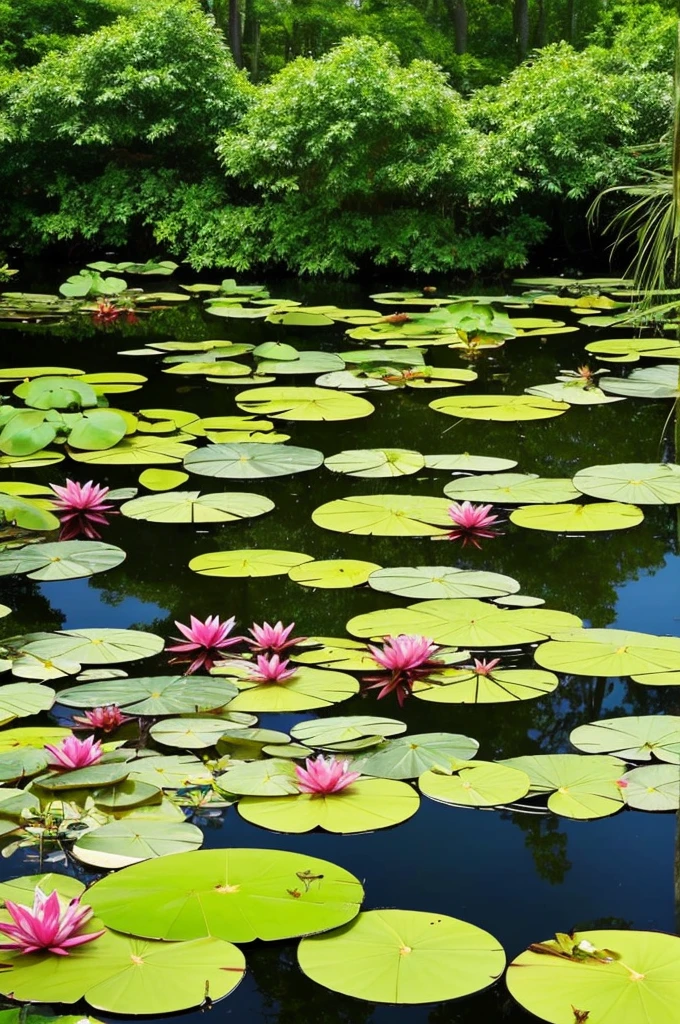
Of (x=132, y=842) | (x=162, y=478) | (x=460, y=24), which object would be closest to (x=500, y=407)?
(x=162, y=478)

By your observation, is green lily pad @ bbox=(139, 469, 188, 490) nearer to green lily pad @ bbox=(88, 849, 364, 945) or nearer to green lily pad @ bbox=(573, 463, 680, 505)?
green lily pad @ bbox=(573, 463, 680, 505)

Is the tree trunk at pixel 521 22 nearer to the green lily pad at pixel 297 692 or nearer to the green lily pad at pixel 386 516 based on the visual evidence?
the green lily pad at pixel 386 516

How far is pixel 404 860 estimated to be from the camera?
179 cm

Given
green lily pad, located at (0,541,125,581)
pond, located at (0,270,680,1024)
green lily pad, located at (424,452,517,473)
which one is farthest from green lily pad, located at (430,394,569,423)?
green lily pad, located at (0,541,125,581)

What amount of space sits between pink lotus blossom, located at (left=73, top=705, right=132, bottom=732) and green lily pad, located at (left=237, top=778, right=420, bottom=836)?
0.38 metres

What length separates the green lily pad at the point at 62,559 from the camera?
3.05 m

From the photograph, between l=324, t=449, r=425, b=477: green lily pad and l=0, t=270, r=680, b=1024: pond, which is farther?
l=324, t=449, r=425, b=477: green lily pad

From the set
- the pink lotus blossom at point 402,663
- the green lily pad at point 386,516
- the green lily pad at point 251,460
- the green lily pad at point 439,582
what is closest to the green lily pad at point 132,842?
the pink lotus blossom at point 402,663

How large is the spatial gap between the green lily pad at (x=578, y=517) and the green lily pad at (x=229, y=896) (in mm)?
1806

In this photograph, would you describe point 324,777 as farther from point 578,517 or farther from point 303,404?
point 303,404

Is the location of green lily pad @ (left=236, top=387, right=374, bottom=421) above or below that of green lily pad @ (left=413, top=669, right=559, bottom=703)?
above

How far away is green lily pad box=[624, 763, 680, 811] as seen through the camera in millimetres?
1868

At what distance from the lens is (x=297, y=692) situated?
229 centimetres

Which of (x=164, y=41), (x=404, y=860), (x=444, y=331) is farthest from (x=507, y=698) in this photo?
(x=164, y=41)
